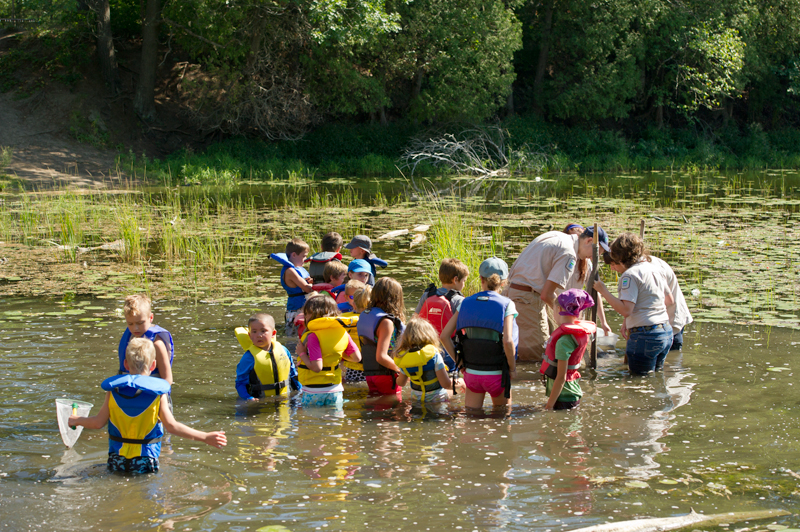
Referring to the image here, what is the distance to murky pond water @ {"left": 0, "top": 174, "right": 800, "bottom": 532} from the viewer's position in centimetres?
431

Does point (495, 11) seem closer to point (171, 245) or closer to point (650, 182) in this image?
point (650, 182)

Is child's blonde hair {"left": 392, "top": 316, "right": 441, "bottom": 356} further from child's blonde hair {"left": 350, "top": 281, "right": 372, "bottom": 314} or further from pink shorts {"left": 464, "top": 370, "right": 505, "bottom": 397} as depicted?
child's blonde hair {"left": 350, "top": 281, "right": 372, "bottom": 314}

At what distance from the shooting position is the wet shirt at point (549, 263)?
7.05m

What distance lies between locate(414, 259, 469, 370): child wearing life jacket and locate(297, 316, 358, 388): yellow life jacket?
2.82ft

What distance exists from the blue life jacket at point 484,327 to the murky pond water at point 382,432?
43 centimetres

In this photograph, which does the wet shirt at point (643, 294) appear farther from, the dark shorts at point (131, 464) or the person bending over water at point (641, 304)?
the dark shorts at point (131, 464)

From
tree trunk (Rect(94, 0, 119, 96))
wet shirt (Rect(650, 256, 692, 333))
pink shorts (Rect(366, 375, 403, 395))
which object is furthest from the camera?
tree trunk (Rect(94, 0, 119, 96))

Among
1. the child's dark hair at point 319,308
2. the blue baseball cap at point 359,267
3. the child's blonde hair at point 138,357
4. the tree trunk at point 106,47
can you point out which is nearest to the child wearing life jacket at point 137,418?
the child's blonde hair at point 138,357

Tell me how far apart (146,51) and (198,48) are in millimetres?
2202

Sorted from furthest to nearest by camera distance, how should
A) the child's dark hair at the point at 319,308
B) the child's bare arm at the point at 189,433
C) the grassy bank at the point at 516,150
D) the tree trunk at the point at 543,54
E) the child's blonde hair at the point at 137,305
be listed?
1. the tree trunk at the point at 543,54
2. the grassy bank at the point at 516,150
3. the child's dark hair at the point at 319,308
4. the child's blonde hair at the point at 137,305
5. the child's bare arm at the point at 189,433

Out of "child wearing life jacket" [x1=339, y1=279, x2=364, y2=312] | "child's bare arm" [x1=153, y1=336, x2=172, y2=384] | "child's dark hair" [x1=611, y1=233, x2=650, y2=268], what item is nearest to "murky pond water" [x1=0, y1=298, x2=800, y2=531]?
"child's bare arm" [x1=153, y1=336, x2=172, y2=384]

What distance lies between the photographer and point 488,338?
5875 mm

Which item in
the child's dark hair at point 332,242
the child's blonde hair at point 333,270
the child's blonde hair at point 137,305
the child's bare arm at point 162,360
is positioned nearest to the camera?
the child's blonde hair at point 137,305

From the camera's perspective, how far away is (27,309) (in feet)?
30.6
